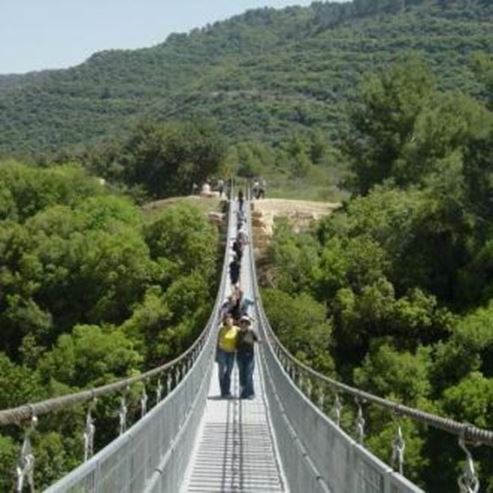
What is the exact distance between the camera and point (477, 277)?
51812mm

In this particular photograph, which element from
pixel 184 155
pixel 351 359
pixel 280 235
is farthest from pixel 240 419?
pixel 184 155

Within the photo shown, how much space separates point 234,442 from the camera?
57.0ft

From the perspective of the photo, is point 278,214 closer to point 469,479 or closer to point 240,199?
point 240,199

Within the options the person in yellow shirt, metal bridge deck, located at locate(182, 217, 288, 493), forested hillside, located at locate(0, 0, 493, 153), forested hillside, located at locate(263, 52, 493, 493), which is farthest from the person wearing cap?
forested hillside, located at locate(0, 0, 493, 153)

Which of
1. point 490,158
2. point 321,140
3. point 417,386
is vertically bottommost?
point 417,386

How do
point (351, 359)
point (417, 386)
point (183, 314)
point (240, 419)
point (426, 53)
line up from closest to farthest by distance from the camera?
1. point (240, 419)
2. point (417, 386)
3. point (351, 359)
4. point (183, 314)
5. point (426, 53)

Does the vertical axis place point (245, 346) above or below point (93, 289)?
below

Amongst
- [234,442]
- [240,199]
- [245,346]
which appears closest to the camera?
[234,442]

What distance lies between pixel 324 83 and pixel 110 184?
234 ft

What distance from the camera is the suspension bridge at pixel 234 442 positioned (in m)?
4.51

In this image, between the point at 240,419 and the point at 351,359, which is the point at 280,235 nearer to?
the point at 351,359

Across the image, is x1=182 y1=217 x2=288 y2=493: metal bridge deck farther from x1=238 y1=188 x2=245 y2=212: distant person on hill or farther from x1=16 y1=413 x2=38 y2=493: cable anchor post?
x1=238 y1=188 x2=245 y2=212: distant person on hill

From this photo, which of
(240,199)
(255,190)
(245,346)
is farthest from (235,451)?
(255,190)

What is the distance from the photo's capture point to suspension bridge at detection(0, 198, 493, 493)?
4512 mm
